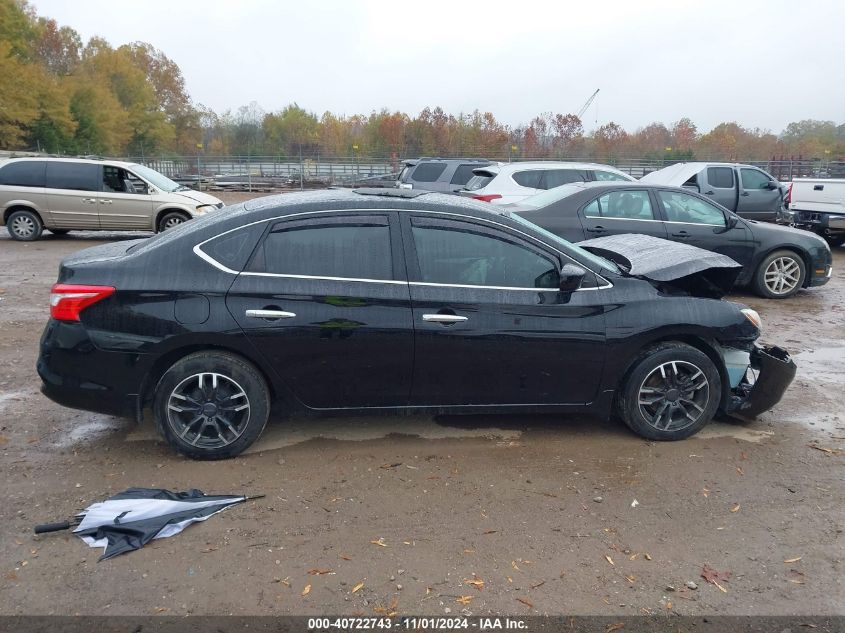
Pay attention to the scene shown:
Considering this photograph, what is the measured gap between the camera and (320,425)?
199 inches

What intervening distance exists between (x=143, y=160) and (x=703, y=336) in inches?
1596

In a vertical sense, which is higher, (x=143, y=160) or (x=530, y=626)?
(x=143, y=160)

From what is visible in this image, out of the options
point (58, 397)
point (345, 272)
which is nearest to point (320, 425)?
point (345, 272)

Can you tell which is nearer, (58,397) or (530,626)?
(530,626)

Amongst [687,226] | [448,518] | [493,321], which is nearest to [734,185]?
[687,226]

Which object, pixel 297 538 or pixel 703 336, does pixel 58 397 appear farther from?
pixel 703 336

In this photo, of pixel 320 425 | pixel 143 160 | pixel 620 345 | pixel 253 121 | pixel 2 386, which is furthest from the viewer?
pixel 253 121

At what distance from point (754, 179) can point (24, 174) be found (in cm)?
1658

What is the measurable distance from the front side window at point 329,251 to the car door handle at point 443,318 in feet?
1.19

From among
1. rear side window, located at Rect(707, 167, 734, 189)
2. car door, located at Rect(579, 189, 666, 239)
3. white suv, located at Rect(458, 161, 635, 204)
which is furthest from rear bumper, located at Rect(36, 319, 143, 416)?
rear side window, located at Rect(707, 167, 734, 189)

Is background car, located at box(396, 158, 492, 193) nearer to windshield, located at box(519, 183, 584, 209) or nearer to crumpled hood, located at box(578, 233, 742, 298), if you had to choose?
windshield, located at box(519, 183, 584, 209)

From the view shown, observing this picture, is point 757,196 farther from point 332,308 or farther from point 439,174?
point 332,308

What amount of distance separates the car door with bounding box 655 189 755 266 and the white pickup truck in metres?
6.46

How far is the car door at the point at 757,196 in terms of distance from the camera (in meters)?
16.6
